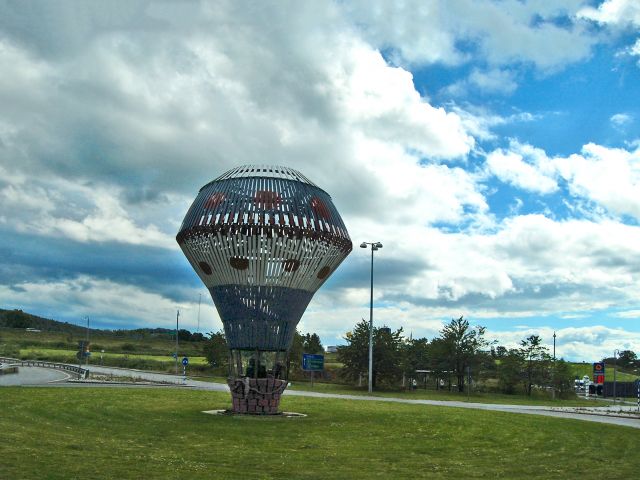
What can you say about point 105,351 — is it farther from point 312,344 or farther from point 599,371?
point 599,371

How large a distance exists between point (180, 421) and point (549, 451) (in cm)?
1191

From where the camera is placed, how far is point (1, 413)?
22.3m

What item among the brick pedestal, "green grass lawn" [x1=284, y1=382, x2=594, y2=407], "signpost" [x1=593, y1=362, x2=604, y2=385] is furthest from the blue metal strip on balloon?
"signpost" [x1=593, y1=362, x2=604, y2=385]

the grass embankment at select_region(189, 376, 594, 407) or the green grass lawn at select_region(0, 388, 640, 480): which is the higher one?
the green grass lawn at select_region(0, 388, 640, 480)

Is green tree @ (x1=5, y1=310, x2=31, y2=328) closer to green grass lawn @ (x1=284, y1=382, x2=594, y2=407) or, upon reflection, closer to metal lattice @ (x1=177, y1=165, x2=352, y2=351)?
green grass lawn @ (x1=284, y1=382, x2=594, y2=407)

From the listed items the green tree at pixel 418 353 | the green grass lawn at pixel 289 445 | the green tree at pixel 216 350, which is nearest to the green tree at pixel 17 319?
the green tree at pixel 216 350

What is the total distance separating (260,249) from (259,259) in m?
0.38

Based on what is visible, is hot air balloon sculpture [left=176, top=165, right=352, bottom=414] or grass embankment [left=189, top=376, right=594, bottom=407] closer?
hot air balloon sculpture [left=176, top=165, right=352, bottom=414]

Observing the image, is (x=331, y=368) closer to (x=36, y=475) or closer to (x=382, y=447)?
(x=382, y=447)

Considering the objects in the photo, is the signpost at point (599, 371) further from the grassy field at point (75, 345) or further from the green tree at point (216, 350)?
the grassy field at point (75, 345)

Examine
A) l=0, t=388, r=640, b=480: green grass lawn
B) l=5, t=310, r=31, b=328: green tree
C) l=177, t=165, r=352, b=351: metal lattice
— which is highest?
l=177, t=165, r=352, b=351: metal lattice

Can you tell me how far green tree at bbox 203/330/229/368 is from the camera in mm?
76000

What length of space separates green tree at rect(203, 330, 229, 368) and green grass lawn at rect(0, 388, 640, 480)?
47130mm

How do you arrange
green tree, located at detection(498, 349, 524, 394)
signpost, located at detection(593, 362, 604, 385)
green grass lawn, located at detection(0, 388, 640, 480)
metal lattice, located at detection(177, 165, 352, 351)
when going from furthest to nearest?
green tree, located at detection(498, 349, 524, 394) < signpost, located at detection(593, 362, 604, 385) < metal lattice, located at detection(177, 165, 352, 351) < green grass lawn, located at detection(0, 388, 640, 480)
